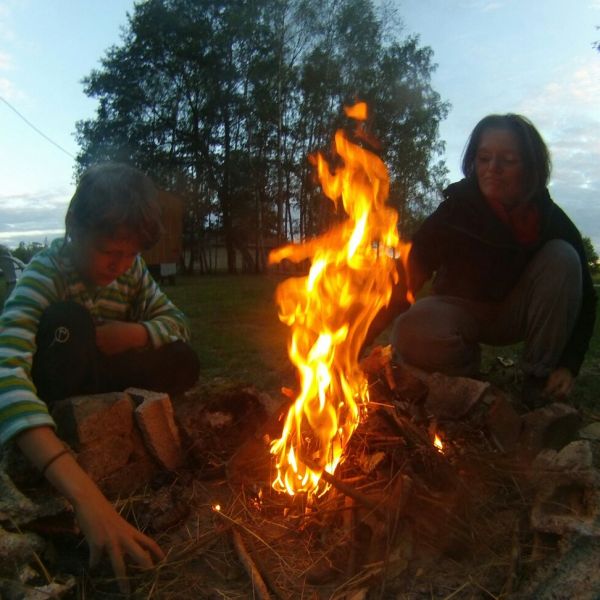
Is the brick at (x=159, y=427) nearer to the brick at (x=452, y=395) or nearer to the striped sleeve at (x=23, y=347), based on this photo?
the striped sleeve at (x=23, y=347)

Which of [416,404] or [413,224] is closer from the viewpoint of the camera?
[416,404]

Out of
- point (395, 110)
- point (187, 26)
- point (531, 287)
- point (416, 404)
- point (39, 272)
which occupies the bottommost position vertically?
point (416, 404)

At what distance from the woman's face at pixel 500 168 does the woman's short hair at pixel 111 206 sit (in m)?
1.74

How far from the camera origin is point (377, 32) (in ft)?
63.4

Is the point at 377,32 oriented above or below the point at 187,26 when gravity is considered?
below

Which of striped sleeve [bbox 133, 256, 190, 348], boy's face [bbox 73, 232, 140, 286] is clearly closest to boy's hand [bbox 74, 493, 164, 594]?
boy's face [bbox 73, 232, 140, 286]

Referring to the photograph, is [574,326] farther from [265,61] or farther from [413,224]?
[413,224]

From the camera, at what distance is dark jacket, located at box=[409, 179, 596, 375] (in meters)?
2.96

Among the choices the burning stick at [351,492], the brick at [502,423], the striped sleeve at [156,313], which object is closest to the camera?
the burning stick at [351,492]

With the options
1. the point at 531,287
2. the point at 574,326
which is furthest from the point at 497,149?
the point at 574,326

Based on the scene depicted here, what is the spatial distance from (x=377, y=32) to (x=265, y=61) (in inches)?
161

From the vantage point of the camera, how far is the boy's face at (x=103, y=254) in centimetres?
208

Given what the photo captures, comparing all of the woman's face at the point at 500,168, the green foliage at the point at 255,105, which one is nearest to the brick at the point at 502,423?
the woman's face at the point at 500,168

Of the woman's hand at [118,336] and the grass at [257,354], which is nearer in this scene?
the woman's hand at [118,336]
